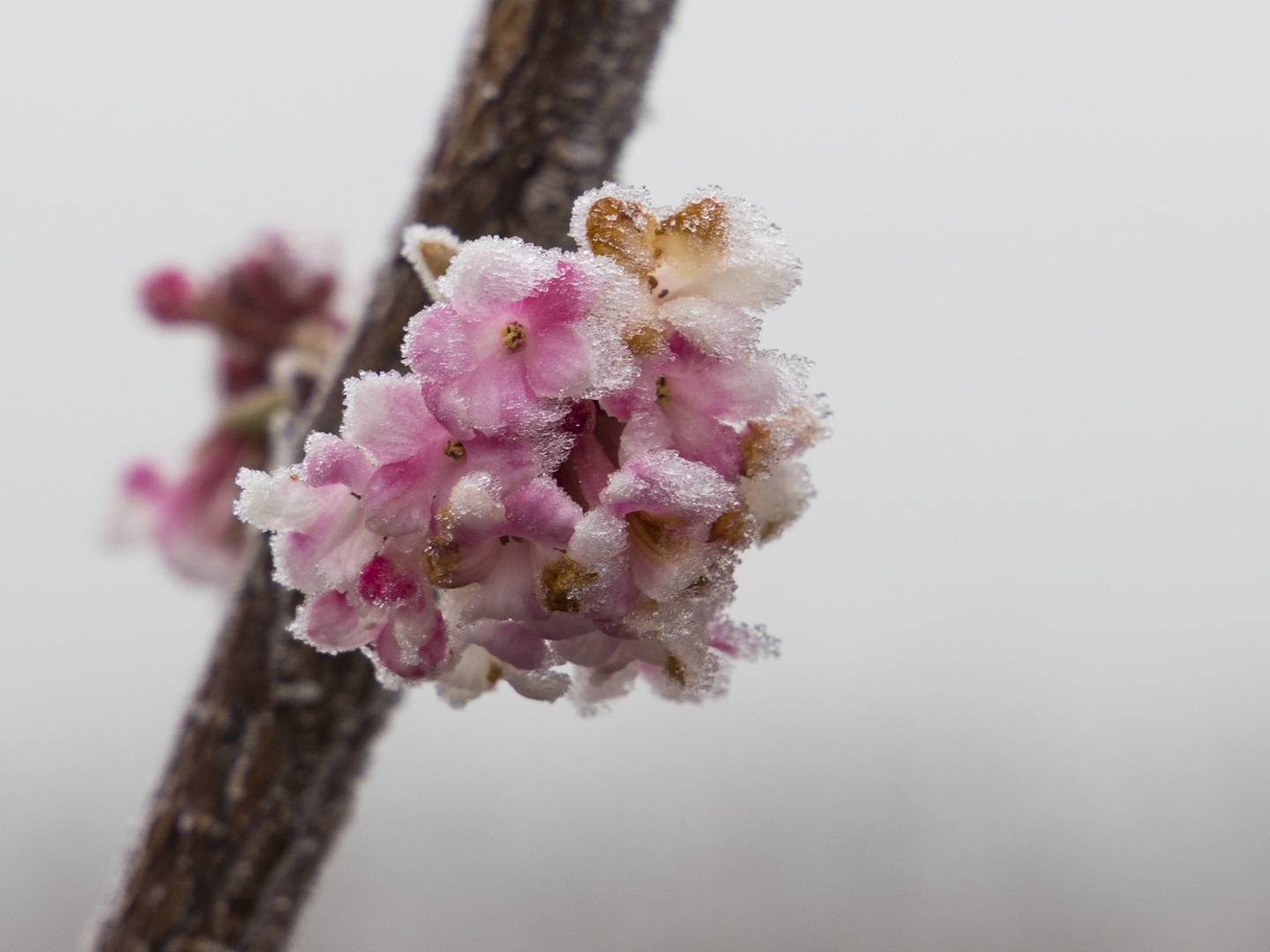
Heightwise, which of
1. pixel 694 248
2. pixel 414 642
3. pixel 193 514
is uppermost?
pixel 193 514

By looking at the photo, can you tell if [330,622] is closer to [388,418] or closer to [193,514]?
[388,418]

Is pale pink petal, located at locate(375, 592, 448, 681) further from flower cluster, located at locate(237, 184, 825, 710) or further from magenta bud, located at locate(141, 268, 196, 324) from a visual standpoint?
magenta bud, located at locate(141, 268, 196, 324)

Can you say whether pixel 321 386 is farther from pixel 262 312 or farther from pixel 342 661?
pixel 262 312

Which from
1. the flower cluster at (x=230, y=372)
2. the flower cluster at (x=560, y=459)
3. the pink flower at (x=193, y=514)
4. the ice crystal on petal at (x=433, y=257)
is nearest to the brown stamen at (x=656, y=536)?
the flower cluster at (x=560, y=459)

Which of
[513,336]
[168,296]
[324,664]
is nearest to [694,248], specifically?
[513,336]

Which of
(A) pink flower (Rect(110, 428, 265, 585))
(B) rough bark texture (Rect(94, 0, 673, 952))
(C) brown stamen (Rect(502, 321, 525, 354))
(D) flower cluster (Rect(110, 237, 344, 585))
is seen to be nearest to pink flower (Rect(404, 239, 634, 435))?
(C) brown stamen (Rect(502, 321, 525, 354))

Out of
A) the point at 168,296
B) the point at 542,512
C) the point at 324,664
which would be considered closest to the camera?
the point at 542,512

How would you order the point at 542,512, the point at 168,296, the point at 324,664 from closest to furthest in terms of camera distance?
the point at 542,512
the point at 324,664
the point at 168,296
